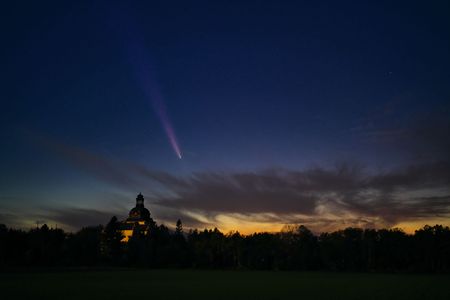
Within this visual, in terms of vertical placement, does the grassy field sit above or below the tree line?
below

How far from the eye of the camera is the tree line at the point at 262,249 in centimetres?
13400

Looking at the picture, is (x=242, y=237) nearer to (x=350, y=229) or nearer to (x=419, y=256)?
(x=350, y=229)

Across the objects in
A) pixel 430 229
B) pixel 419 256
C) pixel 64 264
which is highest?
pixel 430 229

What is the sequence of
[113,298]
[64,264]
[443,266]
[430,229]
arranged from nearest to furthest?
[113,298], [64,264], [443,266], [430,229]

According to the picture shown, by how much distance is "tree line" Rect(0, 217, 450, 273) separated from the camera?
440ft

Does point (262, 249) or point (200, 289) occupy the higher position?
point (262, 249)

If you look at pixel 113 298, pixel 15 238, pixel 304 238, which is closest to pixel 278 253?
pixel 304 238

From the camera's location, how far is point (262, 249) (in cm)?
15212

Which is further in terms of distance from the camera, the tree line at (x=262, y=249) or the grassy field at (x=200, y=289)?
the tree line at (x=262, y=249)

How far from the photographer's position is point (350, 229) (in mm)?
160375

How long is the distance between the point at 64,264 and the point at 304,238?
87.8 m

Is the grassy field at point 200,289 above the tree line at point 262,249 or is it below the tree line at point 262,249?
below

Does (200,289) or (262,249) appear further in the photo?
(262,249)

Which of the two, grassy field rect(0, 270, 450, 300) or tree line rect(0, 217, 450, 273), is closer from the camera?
grassy field rect(0, 270, 450, 300)
